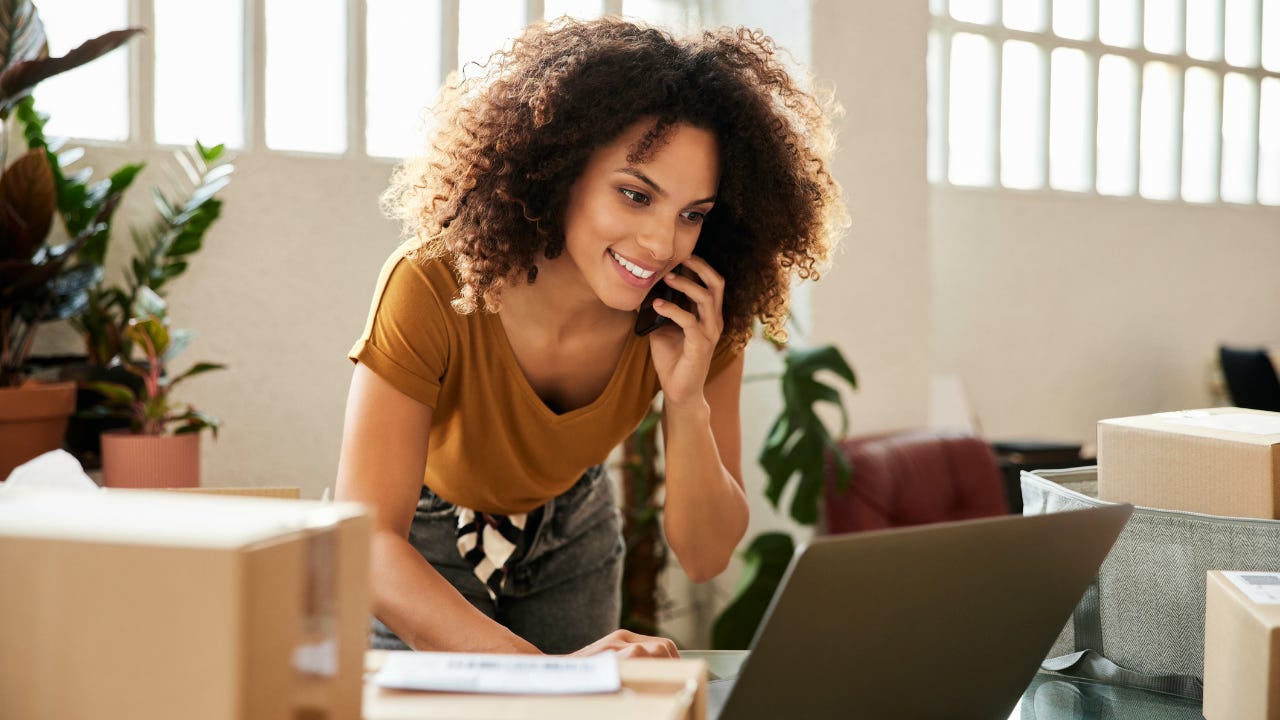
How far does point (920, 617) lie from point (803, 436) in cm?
261

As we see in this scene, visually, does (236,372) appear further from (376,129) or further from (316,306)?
(376,129)

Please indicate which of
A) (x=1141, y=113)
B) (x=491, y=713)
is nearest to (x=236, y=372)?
(x=491, y=713)

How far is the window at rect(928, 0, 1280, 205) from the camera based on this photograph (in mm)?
4781

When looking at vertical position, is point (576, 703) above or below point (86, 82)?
below

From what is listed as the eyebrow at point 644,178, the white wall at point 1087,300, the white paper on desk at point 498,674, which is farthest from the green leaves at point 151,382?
the white wall at point 1087,300

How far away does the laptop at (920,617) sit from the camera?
732mm

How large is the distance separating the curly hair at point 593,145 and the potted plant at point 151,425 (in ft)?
3.63

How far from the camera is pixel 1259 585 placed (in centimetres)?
97

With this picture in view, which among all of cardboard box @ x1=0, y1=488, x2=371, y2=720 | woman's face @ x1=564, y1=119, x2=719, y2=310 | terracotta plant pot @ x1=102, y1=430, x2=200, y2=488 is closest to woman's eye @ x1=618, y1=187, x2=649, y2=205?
woman's face @ x1=564, y1=119, x2=719, y2=310

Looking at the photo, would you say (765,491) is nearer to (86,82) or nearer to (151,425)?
(151,425)

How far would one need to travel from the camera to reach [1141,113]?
5.31m

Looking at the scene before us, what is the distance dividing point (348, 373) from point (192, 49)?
979mm

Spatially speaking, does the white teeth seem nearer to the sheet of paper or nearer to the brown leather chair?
the sheet of paper

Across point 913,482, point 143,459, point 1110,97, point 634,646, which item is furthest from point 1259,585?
point 1110,97
